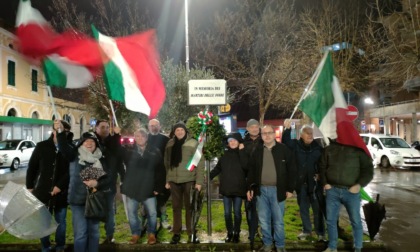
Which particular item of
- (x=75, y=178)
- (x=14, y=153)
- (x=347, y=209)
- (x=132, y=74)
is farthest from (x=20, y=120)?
(x=347, y=209)

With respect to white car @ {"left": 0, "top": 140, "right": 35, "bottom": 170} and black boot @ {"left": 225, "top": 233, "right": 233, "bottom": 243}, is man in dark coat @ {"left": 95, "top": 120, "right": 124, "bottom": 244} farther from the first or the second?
white car @ {"left": 0, "top": 140, "right": 35, "bottom": 170}

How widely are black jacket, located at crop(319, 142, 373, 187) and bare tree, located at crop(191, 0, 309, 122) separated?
39.3 ft

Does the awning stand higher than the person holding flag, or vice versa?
the awning

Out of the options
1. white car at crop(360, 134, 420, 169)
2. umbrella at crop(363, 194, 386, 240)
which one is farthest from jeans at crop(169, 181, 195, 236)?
white car at crop(360, 134, 420, 169)

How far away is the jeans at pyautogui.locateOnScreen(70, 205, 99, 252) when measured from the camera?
17.9ft

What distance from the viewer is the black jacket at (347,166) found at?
19.3 ft

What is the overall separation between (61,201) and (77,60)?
2.29 meters

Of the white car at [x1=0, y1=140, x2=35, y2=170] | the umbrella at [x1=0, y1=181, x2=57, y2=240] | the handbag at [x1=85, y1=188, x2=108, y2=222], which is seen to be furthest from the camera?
the white car at [x1=0, y1=140, x2=35, y2=170]

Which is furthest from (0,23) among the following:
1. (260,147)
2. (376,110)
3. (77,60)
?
(376,110)

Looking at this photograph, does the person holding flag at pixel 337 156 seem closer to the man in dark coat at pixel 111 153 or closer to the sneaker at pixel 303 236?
the sneaker at pixel 303 236

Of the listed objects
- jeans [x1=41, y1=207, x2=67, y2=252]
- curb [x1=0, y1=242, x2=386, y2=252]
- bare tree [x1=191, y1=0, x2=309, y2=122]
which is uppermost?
bare tree [x1=191, y1=0, x2=309, y2=122]

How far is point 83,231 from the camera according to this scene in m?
5.46

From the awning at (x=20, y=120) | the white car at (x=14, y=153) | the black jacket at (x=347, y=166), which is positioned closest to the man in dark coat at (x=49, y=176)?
the black jacket at (x=347, y=166)

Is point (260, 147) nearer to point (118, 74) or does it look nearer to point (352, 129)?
point (352, 129)
